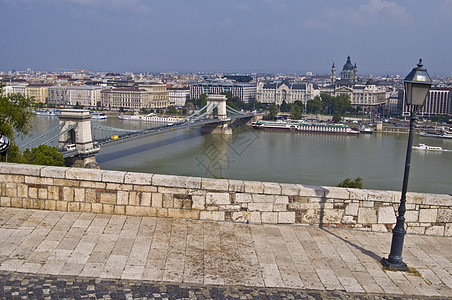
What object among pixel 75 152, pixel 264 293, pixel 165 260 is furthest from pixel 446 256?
pixel 75 152

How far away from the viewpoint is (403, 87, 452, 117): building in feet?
128

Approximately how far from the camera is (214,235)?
230 centimetres

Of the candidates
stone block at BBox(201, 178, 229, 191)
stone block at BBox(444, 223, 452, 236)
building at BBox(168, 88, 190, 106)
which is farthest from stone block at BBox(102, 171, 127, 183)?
building at BBox(168, 88, 190, 106)

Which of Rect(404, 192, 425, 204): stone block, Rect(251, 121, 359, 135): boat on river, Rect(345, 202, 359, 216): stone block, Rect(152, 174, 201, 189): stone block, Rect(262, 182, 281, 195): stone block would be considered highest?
Rect(152, 174, 201, 189): stone block

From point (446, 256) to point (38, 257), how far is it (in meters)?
1.77

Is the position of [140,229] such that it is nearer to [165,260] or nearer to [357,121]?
[165,260]

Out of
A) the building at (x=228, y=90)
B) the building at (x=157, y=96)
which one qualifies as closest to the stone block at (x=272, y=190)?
the building at (x=157, y=96)

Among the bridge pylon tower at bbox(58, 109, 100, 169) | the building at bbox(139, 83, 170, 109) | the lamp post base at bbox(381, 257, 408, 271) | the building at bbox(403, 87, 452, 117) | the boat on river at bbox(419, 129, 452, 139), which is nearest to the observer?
the lamp post base at bbox(381, 257, 408, 271)

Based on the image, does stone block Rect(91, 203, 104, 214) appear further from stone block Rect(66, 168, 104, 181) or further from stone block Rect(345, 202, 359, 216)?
stone block Rect(345, 202, 359, 216)

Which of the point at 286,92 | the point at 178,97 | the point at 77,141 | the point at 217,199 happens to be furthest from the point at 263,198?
the point at 178,97

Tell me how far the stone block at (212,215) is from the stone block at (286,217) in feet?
0.94

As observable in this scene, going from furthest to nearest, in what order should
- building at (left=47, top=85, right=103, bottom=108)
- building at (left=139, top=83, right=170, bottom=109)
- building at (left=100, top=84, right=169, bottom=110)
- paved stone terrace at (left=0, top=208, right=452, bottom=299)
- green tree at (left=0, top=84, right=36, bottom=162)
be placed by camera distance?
building at (left=47, top=85, right=103, bottom=108), building at (left=139, top=83, right=170, bottom=109), building at (left=100, top=84, right=169, bottom=110), green tree at (left=0, top=84, right=36, bottom=162), paved stone terrace at (left=0, top=208, right=452, bottom=299)

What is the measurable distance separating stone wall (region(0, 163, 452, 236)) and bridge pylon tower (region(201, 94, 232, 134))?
→ 78.7 feet

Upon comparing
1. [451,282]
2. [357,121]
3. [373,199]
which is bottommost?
[357,121]
